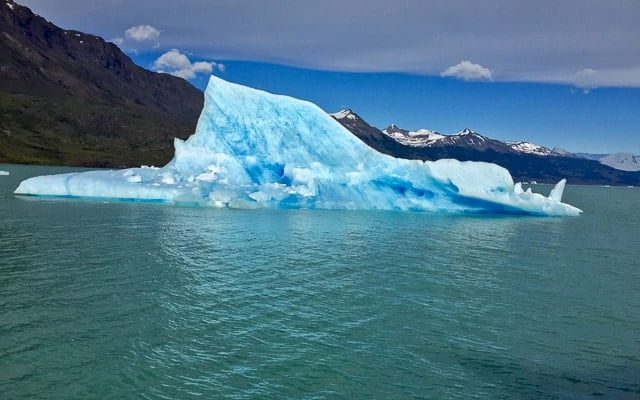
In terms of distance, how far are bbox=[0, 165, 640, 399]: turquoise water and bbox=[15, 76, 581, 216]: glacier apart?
16364 millimetres

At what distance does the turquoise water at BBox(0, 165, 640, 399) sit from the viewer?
37.0 ft

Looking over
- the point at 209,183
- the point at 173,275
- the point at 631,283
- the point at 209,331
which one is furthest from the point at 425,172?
the point at 209,331

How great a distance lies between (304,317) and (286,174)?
3371 centimetres

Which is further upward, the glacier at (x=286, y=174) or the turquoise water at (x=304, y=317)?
the glacier at (x=286, y=174)

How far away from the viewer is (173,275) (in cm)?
2020

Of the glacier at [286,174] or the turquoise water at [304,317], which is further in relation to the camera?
the glacier at [286,174]

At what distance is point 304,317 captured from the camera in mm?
15664

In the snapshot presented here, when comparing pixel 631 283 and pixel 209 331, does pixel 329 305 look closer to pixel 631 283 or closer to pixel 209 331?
pixel 209 331

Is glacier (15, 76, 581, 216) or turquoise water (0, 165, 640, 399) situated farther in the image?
glacier (15, 76, 581, 216)

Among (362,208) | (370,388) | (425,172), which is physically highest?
(425,172)

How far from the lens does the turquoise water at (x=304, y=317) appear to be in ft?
37.0

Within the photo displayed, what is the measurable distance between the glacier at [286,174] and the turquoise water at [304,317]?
16364mm

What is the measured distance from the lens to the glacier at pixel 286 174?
156ft

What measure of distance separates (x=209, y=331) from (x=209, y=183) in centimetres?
3472
